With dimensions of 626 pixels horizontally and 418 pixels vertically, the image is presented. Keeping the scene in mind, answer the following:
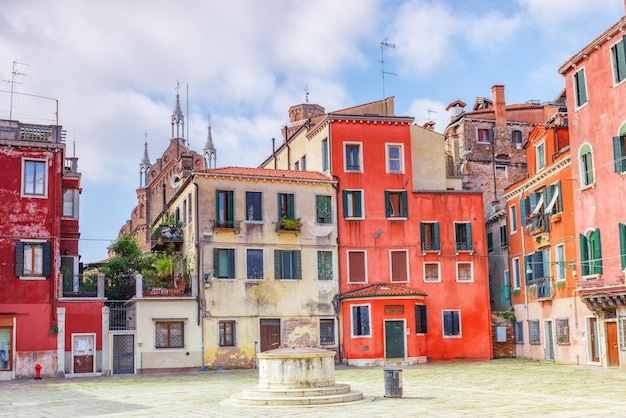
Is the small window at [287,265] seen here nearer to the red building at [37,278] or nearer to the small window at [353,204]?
the small window at [353,204]

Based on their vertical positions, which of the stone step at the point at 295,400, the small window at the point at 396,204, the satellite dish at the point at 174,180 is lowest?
the stone step at the point at 295,400

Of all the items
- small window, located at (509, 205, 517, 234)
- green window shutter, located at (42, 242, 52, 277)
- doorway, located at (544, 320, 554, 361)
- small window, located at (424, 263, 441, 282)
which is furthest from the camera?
small window, located at (509, 205, 517, 234)

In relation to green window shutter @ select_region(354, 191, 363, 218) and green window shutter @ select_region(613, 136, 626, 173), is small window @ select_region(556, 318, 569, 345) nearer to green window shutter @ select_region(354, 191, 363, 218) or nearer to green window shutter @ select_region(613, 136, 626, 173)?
green window shutter @ select_region(613, 136, 626, 173)

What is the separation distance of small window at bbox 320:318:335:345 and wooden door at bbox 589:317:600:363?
12.9 m

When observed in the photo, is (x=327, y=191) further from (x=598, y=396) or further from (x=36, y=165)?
(x=598, y=396)

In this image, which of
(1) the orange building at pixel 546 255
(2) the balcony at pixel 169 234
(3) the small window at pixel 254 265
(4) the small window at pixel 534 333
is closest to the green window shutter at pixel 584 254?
(1) the orange building at pixel 546 255

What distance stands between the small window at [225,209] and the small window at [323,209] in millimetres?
4583

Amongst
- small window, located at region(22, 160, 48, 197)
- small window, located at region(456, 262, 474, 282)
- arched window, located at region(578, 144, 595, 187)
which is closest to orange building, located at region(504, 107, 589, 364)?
arched window, located at region(578, 144, 595, 187)

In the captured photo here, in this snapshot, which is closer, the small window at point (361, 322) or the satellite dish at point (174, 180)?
the small window at point (361, 322)

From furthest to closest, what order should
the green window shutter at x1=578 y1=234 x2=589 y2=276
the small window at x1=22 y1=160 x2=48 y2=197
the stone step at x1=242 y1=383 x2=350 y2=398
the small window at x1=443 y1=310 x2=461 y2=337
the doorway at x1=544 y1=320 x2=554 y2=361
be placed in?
the small window at x1=443 y1=310 x2=461 y2=337 < the doorway at x1=544 y1=320 x2=554 y2=361 < the small window at x1=22 y1=160 x2=48 y2=197 < the green window shutter at x1=578 y1=234 x2=589 y2=276 < the stone step at x1=242 y1=383 x2=350 y2=398

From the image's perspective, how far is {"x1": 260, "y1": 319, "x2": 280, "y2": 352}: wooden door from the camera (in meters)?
39.6

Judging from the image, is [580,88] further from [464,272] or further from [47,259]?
[47,259]

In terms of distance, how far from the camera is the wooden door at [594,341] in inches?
1324

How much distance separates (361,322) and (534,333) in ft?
29.3
